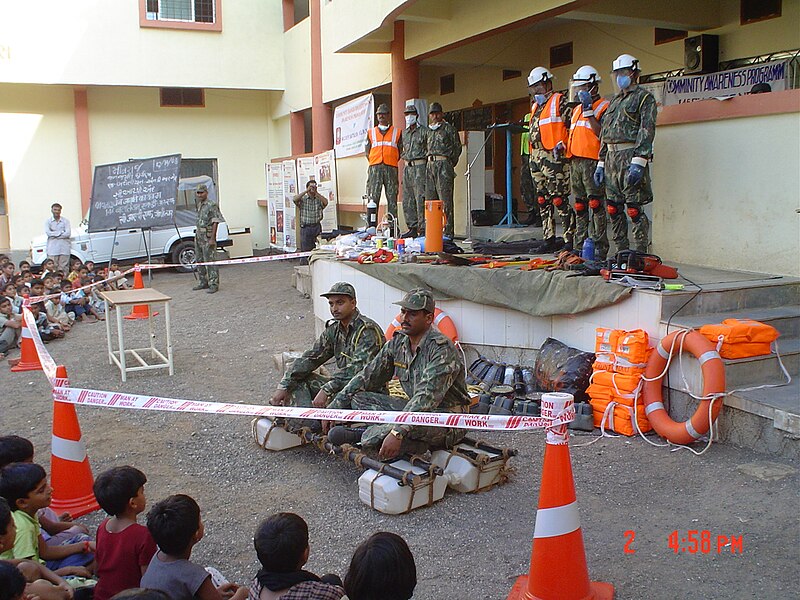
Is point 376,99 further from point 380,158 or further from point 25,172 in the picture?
point 25,172

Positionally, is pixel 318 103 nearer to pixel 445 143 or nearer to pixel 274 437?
pixel 445 143

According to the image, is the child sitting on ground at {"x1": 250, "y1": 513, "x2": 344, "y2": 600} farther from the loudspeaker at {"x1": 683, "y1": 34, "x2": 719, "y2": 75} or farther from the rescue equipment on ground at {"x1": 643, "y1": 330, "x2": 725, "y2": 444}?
the loudspeaker at {"x1": 683, "y1": 34, "x2": 719, "y2": 75}

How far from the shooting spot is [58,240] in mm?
14969

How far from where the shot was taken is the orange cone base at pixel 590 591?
10.6 feet

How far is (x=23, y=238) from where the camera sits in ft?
61.6

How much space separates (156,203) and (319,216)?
335 centimetres

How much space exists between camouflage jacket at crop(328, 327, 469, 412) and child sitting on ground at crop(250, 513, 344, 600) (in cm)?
184

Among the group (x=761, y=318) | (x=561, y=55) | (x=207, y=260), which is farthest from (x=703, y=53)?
(x=207, y=260)

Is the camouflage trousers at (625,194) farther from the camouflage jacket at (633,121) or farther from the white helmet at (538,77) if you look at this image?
the white helmet at (538,77)

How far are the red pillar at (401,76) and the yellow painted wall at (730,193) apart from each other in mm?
6141

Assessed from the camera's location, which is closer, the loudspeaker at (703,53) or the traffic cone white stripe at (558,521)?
the traffic cone white stripe at (558,521)

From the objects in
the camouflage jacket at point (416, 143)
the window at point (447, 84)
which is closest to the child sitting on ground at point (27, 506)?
the camouflage jacket at point (416, 143)

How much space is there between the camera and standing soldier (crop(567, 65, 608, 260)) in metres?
7.74

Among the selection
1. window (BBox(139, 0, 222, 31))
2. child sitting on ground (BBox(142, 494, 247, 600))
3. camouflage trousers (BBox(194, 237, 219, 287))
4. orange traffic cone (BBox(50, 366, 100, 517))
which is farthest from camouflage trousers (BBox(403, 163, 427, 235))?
window (BBox(139, 0, 222, 31))
